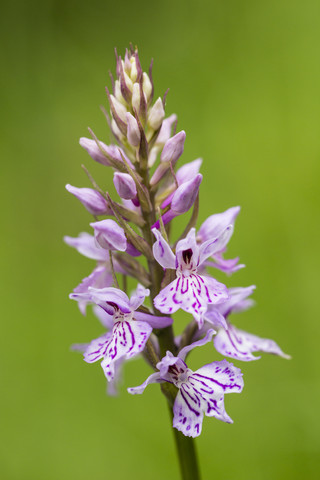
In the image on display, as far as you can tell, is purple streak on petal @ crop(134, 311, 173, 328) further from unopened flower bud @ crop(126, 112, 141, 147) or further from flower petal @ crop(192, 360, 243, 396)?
unopened flower bud @ crop(126, 112, 141, 147)

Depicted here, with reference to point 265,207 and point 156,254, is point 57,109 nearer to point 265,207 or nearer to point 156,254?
point 265,207

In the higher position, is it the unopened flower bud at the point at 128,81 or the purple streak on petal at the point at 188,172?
the unopened flower bud at the point at 128,81

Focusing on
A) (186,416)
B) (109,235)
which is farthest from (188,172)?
(186,416)

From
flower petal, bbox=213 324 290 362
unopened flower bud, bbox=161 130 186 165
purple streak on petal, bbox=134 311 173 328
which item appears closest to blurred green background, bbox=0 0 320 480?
flower petal, bbox=213 324 290 362

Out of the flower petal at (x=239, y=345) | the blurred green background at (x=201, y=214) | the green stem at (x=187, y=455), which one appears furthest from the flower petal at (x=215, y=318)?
the blurred green background at (x=201, y=214)

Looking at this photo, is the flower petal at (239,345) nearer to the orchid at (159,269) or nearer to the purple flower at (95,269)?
the orchid at (159,269)

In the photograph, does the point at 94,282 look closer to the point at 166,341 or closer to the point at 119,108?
the point at 166,341
